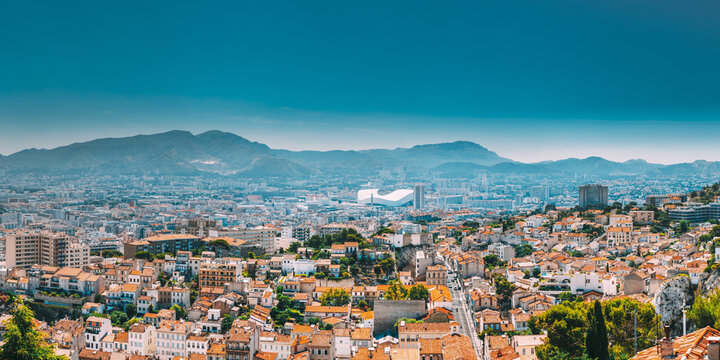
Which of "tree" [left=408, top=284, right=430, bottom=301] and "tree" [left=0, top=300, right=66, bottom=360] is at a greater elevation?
"tree" [left=0, top=300, right=66, bottom=360]

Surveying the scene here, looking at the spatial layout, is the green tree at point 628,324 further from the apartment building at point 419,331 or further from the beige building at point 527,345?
the apartment building at point 419,331

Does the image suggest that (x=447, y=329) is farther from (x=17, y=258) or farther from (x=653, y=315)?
(x=17, y=258)

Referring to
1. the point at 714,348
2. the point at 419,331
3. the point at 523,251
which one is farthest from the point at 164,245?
the point at 714,348

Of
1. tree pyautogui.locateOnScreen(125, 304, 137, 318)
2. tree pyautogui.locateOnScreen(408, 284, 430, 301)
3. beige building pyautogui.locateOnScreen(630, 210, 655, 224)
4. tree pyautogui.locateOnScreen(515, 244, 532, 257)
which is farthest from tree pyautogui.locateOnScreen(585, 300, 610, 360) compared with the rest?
beige building pyautogui.locateOnScreen(630, 210, 655, 224)

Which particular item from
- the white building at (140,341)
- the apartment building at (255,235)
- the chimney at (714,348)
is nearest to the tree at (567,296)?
the white building at (140,341)

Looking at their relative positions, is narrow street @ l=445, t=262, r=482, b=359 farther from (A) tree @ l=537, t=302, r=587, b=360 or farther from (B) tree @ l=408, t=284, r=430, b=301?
(A) tree @ l=537, t=302, r=587, b=360

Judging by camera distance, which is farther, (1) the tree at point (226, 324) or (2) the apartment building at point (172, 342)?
(1) the tree at point (226, 324)
